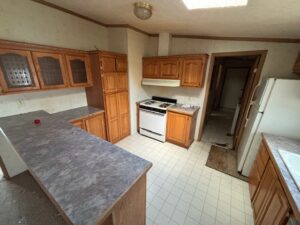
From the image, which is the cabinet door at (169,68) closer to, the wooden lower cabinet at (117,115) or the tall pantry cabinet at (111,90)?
the tall pantry cabinet at (111,90)

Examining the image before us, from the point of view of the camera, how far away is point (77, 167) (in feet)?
3.34

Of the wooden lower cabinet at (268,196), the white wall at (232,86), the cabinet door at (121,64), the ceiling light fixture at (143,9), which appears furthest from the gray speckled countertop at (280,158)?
the white wall at (232,86)

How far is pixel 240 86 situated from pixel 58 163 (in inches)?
286

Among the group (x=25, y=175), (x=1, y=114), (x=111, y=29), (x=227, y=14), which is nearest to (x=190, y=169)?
(x=227, y=14)

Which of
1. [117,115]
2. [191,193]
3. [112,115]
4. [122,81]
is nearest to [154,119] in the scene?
[117,115]

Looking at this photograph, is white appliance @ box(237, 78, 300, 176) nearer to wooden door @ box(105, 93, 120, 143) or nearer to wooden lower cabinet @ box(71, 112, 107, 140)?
wooden door @ box(105, 93, 120, 143)

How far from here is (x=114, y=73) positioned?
271 centimetres

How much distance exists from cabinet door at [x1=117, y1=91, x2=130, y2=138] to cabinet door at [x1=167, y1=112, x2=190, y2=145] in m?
1.06

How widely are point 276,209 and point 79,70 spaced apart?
320 centimetres

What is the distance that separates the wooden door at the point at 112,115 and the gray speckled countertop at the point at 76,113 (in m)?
0.19

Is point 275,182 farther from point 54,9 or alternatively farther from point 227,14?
point 54,9

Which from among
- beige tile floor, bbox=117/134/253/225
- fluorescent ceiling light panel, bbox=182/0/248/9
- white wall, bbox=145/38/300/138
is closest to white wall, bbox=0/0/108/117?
white wall, bbox=145/38/300/138

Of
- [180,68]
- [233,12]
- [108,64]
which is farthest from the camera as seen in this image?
[180,68]

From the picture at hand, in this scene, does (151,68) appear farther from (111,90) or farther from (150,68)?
(111,90)
